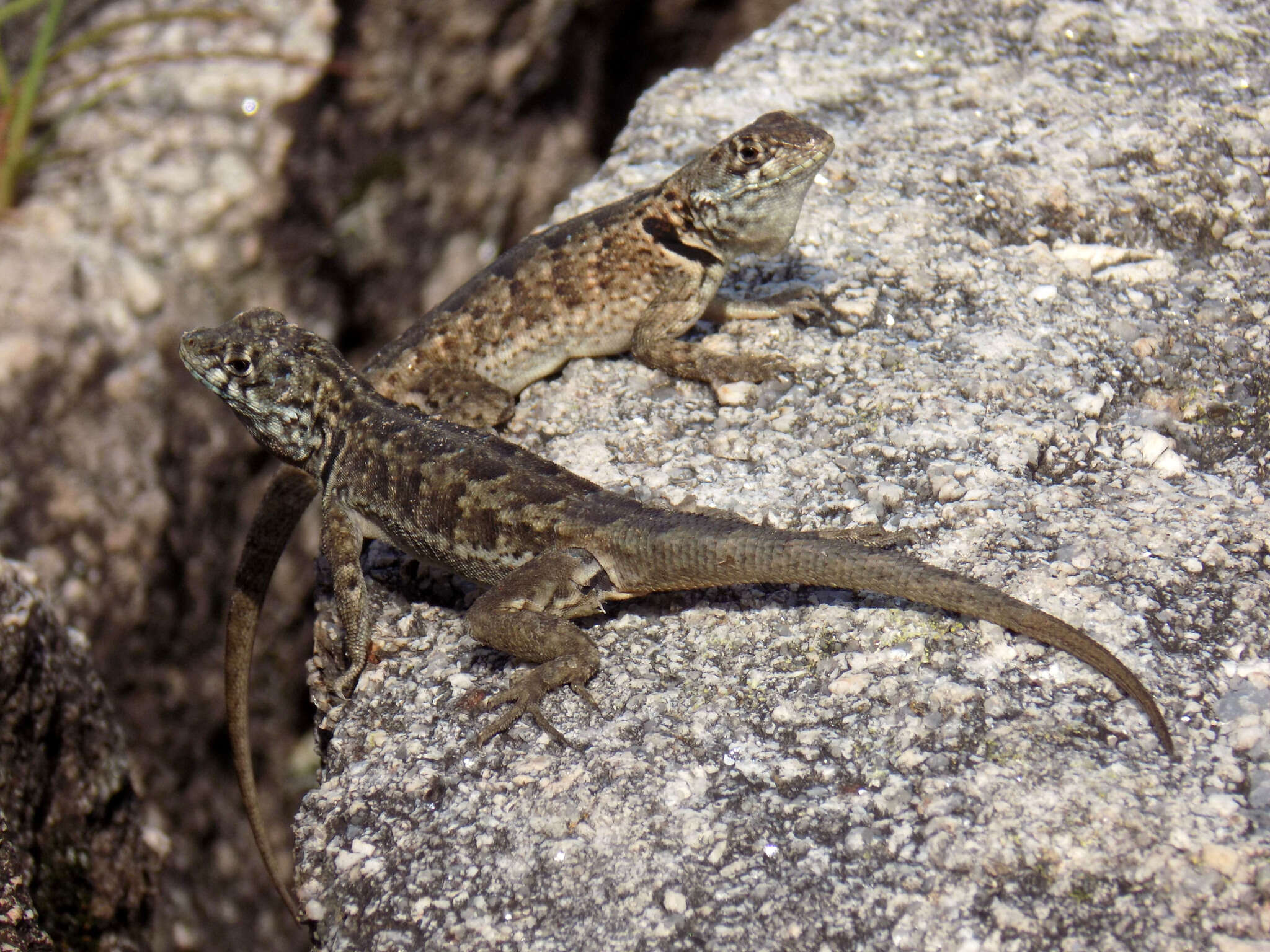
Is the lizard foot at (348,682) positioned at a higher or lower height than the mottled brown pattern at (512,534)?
lower

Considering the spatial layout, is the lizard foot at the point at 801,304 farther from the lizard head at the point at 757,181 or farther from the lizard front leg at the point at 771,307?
the lizard head at the point at 757,181

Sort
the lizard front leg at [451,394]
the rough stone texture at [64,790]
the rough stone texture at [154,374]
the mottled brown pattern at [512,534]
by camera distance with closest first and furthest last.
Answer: the mottled brown pattern at [512,534] < the rough stone texture at [64,790] < the lizard front leg at [451,394] < the rough stone texture at [154,374]

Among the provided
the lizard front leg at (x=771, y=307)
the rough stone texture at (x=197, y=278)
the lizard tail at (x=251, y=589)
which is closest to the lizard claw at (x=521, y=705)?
the lizard tail at (x=251, y=589)

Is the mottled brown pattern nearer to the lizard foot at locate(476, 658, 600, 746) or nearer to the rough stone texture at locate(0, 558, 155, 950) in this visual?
the lizard foot at locate(476, 658, 600, 746)

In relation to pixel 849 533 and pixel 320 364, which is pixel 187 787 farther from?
pixel 849 533

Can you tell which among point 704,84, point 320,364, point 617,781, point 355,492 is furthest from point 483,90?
point 617,781

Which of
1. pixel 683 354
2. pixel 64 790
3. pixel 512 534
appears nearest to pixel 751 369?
pixel 683 354
